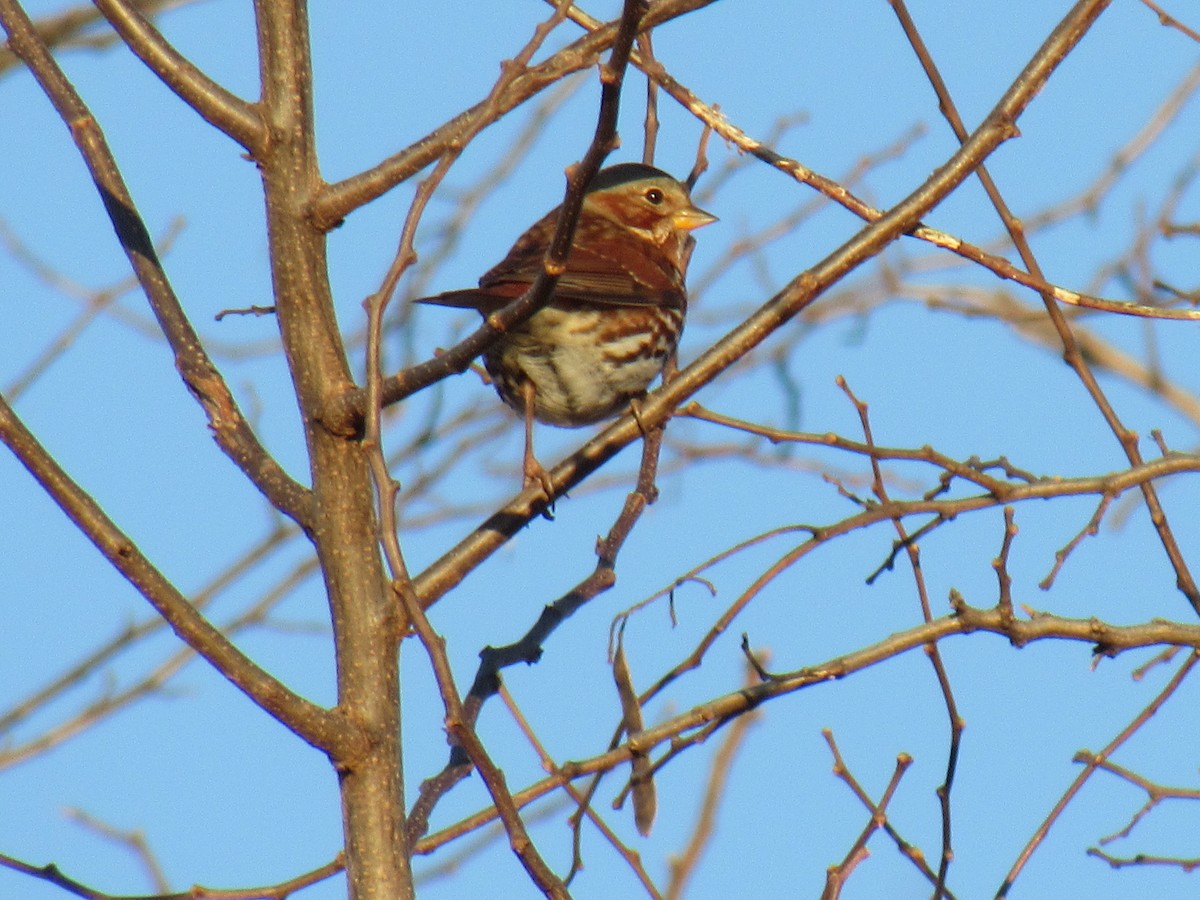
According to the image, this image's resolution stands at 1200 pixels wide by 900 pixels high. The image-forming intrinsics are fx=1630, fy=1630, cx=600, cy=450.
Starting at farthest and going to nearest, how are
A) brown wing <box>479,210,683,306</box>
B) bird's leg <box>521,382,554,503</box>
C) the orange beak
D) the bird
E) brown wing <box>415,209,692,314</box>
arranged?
the orange beak
the bird
brown wing <box>479,210,683,306</box>
brown wing <box>415,209,692,314</box>
bird's leg <box>521,382,554,503</box>

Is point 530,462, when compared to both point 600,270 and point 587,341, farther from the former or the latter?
point 600,270

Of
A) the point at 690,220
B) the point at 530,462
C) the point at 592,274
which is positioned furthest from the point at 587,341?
the point at 690,220

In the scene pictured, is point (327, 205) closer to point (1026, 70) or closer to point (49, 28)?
point (1026, 70)

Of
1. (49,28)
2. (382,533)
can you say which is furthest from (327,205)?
(49,28)

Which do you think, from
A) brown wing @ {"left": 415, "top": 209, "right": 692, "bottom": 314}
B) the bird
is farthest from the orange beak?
the bird

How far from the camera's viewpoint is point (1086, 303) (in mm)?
2965

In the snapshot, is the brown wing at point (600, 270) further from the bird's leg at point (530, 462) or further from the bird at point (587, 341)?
the bird's leg at point (530, 462)

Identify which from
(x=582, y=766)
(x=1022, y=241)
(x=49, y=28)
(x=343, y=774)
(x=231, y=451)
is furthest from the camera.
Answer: (x=49, y=28)

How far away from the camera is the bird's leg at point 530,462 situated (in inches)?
141

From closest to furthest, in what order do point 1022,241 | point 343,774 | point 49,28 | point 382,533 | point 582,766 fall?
point 382,533
point 343,774
point 582,766
point 1022,241
point 49,28

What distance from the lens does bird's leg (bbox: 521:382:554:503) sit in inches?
141

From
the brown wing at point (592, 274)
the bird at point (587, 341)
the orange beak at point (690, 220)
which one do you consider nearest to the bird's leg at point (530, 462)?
the bird at point (587, 341)

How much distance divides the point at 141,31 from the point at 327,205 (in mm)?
532

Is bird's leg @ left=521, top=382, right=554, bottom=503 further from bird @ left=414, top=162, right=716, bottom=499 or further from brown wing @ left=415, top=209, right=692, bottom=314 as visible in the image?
brown wing @ left=415, top=209, right=692, bottom=314
